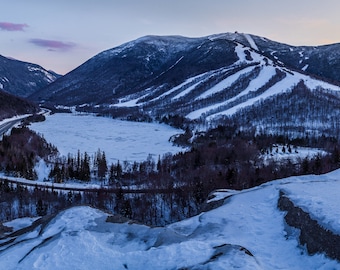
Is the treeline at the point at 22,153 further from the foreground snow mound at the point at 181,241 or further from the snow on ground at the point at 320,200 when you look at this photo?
the snow on ground at the point at 320,200

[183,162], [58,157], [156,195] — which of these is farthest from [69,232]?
[58,157]

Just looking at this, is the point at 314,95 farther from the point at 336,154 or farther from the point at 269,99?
the point at 336,154

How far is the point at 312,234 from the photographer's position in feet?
80.9

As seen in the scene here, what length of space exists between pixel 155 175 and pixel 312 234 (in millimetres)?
57826

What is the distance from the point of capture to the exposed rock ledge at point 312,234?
74.2 feet

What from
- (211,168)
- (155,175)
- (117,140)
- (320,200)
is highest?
(320,200)

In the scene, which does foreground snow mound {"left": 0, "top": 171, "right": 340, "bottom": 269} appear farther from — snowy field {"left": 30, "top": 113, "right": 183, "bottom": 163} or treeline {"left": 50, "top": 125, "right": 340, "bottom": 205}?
snowy field {"left": 30, "top": 113, "right": 183, "bottom": 163}

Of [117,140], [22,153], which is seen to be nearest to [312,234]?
[22,153]

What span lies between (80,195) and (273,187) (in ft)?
135

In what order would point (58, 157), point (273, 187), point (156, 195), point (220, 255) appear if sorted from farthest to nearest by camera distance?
point (58, 157), point (156, 195), point (273, 187), point (220, 255)

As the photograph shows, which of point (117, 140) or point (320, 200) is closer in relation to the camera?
point (320, 200)

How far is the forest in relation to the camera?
2499 inches

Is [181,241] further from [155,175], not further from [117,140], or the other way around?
[117,140]

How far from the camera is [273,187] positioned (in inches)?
1452
